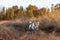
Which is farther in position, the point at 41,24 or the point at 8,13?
the point at 8,13

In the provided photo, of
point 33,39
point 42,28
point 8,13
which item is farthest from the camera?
point 8,13

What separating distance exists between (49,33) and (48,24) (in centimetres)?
119

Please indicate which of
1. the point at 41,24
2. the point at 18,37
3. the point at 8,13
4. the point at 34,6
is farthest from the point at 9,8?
the point at 18,37

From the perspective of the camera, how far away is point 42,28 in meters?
10.1

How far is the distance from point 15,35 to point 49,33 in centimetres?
137

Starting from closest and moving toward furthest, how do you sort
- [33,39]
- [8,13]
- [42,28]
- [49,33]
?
[33,39] → [49,33] → [42,28] → [8,13]

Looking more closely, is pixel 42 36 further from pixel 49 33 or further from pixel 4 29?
pixel 4 29

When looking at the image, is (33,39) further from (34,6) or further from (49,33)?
(34,6)

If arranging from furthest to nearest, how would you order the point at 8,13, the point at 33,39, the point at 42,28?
the point at 8,13 → the point at 42,28 → the point at 33,39

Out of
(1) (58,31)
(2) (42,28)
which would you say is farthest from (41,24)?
(1) (58,31)

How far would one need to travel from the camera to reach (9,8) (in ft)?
78.6

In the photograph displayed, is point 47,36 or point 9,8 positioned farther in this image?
point 9,8

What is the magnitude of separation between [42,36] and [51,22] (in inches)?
70.3

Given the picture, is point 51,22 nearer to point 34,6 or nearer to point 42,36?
point 42,36
